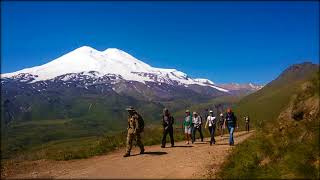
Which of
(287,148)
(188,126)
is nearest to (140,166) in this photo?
(287,148)

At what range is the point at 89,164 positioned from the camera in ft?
78.3

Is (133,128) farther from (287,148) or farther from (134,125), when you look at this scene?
(287,148)

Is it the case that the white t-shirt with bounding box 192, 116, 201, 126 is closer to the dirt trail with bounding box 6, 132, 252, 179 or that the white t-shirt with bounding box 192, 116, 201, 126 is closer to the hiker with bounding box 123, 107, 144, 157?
the dirt trail with bounding box 6, 132, 252, 179

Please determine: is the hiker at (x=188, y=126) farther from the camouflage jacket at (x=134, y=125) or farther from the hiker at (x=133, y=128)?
the camouflage jacket at (x=134, y=125)

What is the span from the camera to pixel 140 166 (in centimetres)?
2116

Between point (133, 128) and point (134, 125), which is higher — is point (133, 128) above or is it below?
below

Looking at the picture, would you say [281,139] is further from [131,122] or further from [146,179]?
[131,122]

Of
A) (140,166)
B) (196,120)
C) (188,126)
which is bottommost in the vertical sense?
(140,166)

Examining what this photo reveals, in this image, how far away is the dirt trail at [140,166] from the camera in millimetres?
19062

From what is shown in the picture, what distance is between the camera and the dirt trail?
62.5 feet

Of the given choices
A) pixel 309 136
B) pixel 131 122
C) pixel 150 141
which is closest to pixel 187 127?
pixel 150 141

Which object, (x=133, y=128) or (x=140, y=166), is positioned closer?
(x=140, y=166)

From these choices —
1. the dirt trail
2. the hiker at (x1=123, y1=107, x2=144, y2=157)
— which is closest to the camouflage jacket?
the hiker at (x1=123, y1=107, x2=144, y2=157)

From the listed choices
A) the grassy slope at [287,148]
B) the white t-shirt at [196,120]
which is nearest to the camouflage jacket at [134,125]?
the grassy slope at [287,148]
